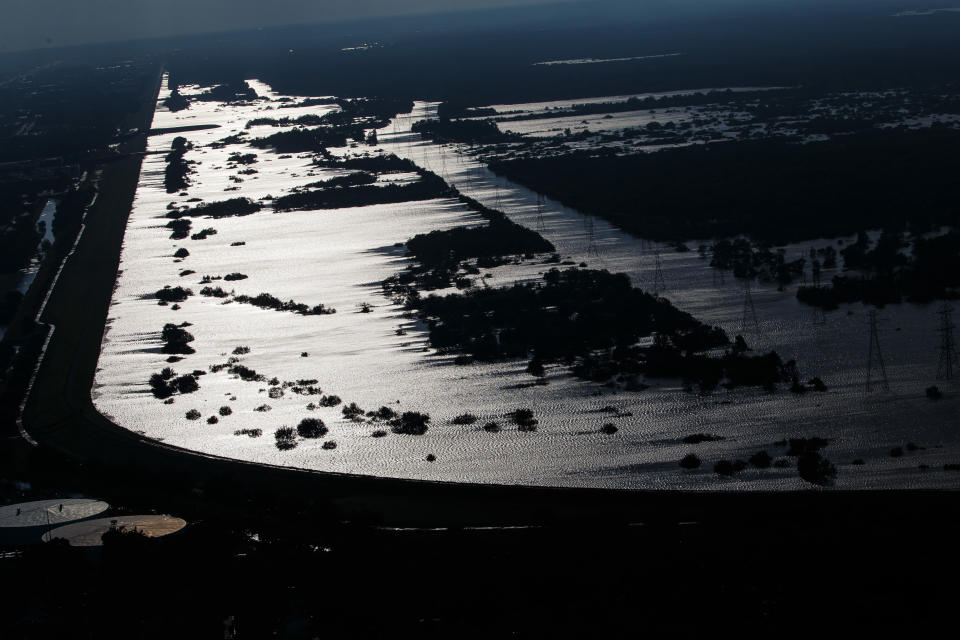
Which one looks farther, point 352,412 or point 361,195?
point 361,195

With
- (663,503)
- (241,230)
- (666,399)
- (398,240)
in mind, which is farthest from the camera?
(241,230)

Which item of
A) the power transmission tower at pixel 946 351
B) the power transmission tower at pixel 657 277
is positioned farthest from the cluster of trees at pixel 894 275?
the power transmission tower at pixel 657 277

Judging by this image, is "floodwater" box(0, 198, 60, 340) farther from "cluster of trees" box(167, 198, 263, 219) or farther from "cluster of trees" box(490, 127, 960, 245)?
"cluster of trees" box(490, 127, 960, 245)

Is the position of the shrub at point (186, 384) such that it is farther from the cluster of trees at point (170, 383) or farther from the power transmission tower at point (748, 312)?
the power transmission tower at point (748, 312)

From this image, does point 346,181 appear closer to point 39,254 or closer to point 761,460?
point 39,254

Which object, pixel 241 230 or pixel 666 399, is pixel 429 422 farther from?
pixel 241 230

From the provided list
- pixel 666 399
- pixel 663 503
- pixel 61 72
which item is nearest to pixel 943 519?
pixel 663 503

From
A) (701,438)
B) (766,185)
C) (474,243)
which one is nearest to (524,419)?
(701,438)

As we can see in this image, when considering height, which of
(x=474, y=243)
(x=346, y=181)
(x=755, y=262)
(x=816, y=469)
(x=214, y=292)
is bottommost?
(x=816, y=469)
